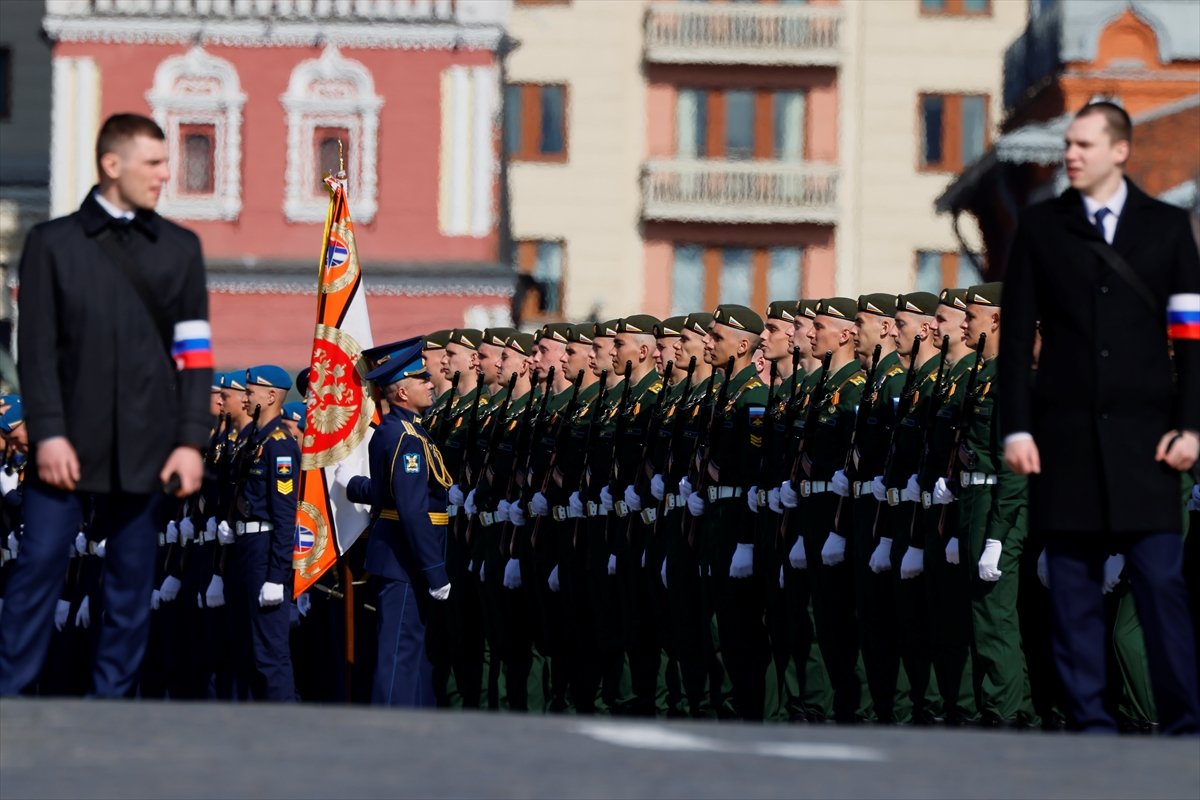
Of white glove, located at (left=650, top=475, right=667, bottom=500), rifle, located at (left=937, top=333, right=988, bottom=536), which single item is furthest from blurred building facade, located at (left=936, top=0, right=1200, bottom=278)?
rifle, located at (left=937, top=333, right=988, bottom=536)

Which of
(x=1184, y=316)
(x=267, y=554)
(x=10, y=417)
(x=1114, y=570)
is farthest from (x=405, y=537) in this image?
(x=10, y=417)

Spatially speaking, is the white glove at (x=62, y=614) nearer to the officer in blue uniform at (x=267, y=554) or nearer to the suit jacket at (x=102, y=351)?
the officer in blue uniform at (x=267, y=554)

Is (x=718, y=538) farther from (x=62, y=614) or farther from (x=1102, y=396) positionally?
(x=62, y=614)

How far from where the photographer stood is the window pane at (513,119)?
162 ft

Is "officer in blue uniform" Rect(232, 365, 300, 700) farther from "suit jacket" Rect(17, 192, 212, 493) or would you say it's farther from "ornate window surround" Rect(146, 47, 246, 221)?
"ornate window surround" Rect(146, 47, 246, 221)

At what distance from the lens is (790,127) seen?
4969 cm

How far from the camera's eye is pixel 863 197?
162 feet

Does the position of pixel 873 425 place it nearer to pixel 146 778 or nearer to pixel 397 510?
pixel 397 510

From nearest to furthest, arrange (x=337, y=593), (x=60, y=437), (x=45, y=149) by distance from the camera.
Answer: (x=60, y=437) < (x=337, y=593) < (x=45, y=149)

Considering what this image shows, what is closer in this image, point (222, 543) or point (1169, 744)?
point (1169, 744)

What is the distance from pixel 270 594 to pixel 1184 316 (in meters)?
7.86

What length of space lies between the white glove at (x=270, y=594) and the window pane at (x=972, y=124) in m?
36.0

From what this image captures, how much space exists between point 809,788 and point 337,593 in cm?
912

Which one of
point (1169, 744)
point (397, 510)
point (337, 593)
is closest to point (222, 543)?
point (337, 593)
